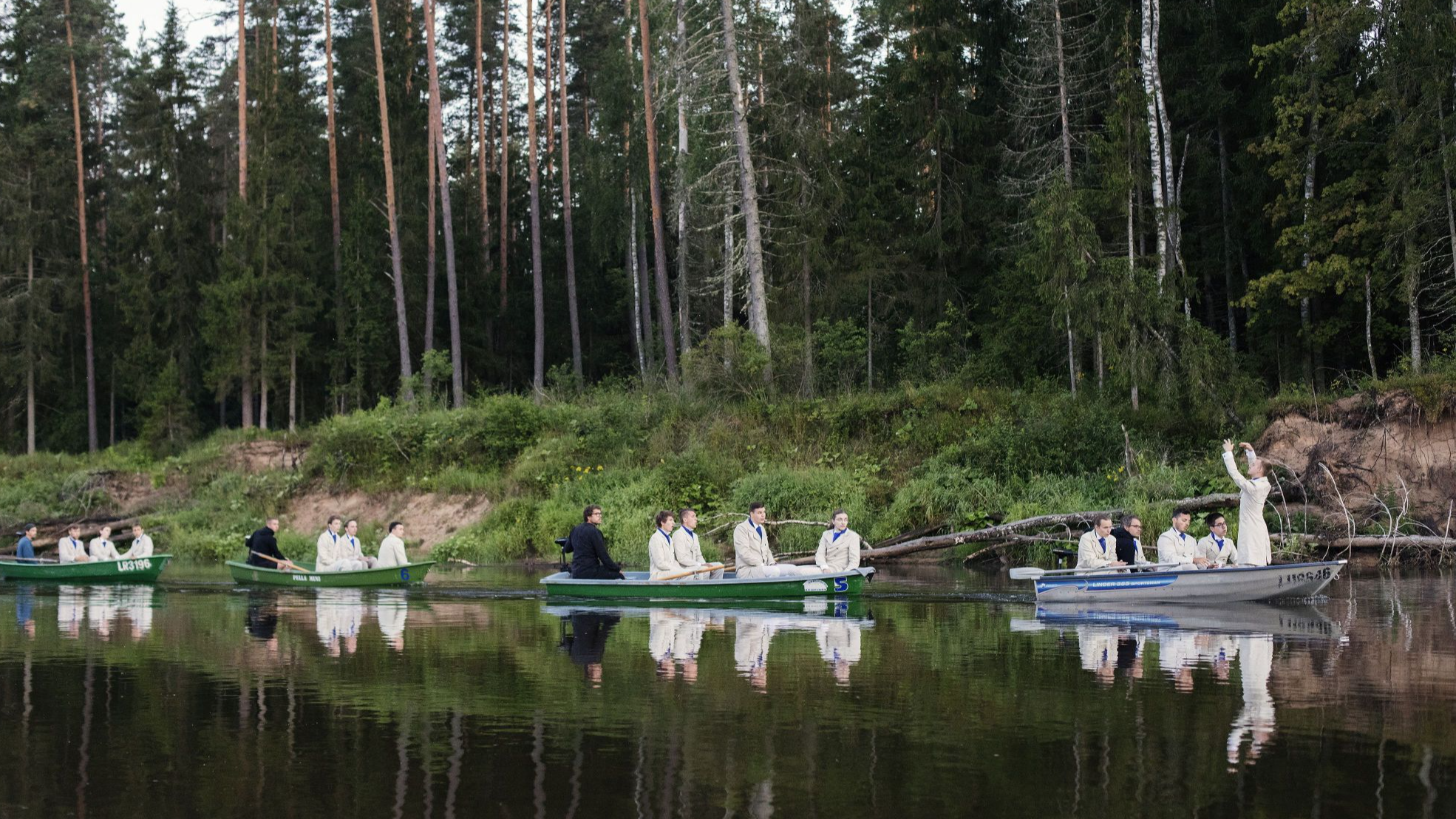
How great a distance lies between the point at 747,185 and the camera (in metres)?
35.0

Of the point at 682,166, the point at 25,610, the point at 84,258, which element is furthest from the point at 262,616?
the point at 84,258

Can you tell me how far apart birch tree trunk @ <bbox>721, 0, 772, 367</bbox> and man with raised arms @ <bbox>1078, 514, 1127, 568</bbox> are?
16116mm

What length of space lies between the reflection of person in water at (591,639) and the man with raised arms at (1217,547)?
865cm

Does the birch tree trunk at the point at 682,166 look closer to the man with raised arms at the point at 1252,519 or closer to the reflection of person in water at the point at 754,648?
the man with raised arms at the point at 1252,519

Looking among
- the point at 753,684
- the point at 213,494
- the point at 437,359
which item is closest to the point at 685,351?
the point at 437,359

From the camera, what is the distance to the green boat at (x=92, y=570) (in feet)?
86.6

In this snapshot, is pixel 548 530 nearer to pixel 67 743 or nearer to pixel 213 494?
pixel 213 494

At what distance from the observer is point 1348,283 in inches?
1200

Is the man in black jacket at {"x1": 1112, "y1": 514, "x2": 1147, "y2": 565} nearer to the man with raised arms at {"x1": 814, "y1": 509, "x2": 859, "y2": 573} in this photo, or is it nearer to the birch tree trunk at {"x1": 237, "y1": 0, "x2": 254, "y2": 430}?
the man with raised arms at {"x1": 814, "y1": 509, "x2": 859, "y2": 573}

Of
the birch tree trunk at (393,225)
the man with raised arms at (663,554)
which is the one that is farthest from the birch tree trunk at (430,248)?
the man with raised arms at (663,554)

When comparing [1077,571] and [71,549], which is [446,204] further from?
[1077,571]

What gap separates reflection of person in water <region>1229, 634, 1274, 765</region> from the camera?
888cm

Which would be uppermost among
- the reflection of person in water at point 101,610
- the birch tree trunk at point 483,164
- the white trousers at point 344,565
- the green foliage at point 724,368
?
the birch tree trunk at point 483,164

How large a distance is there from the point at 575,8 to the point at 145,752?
53870mm
